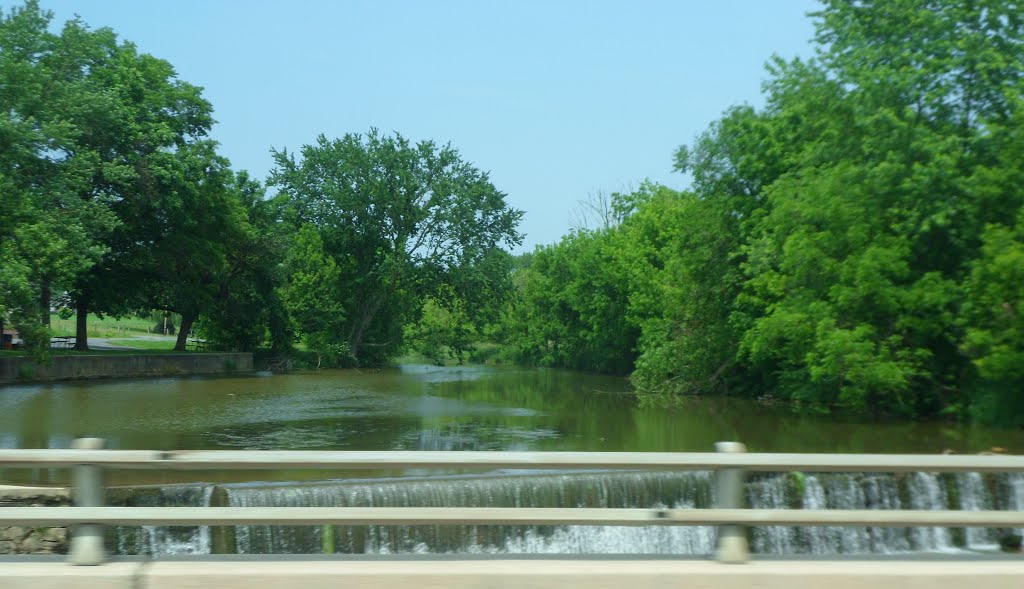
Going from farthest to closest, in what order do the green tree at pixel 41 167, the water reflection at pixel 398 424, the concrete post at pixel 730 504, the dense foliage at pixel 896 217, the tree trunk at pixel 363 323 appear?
1. the tree trunk at pixel 363 323
2. the green tree at pixel 41 167
3. the dense foliage at pixel 896 217
4. the water reflection at pixel 398 424
5. the concrete post at pixel 730 504

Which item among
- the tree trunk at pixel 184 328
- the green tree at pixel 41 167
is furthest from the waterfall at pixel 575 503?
the tree trunk at pixel 184 328

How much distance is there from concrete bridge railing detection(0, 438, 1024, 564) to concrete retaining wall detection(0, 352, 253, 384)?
1367 inches

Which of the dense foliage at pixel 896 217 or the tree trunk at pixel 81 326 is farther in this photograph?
the tree trunk at pixel 81 326

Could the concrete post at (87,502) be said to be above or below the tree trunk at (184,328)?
below

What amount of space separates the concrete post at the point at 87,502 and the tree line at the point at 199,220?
86.1 feet

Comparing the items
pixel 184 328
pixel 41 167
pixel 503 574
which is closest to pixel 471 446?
pixel 503 574

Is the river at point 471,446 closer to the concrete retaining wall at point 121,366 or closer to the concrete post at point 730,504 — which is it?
the concrete retaining wall at point 121,366

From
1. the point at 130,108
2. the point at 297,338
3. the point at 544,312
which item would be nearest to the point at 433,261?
the point at 297,338

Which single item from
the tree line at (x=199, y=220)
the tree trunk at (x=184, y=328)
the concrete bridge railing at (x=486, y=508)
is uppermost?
the tree line at (x=199, y=220)

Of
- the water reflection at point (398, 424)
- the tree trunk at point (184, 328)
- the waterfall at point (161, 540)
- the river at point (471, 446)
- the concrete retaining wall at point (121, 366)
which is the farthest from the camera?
the tree trunk at point (184, 328)

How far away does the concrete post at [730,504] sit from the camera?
15.1 feet

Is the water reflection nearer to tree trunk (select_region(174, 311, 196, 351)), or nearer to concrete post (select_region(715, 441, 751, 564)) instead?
concrete post (select_region(715, 441, 751, 564))
